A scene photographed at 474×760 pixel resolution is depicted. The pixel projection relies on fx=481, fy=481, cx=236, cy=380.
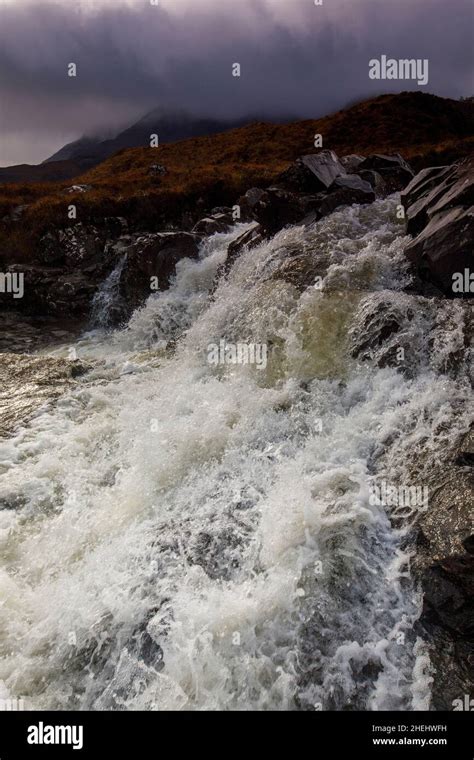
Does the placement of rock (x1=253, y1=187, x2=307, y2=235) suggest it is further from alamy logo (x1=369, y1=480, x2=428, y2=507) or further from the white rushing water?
alamy logo (x1=369, y1=480, x2=428, y2=507)

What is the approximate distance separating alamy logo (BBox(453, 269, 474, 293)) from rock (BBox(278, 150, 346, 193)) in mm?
9624

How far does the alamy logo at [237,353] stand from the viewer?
11.1 meters

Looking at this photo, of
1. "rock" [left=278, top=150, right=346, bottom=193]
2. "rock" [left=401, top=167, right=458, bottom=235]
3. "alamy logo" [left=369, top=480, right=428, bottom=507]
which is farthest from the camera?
"rock" [left=278, top=150, right=346, bottom=193]

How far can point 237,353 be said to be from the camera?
11867 mm

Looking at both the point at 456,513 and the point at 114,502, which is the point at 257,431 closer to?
the point at 114,502

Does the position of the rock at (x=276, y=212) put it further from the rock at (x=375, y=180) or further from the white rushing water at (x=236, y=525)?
the white rushing water at (x=236, y=525)

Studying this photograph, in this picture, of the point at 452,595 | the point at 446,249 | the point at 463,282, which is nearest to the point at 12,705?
the point at 452,595

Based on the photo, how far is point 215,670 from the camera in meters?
5.58

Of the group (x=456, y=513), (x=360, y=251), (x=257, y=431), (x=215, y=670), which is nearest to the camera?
(x=215, y=670)

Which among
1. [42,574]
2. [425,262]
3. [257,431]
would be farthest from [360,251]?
[42,574]

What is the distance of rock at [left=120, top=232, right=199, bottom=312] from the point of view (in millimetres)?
18453
